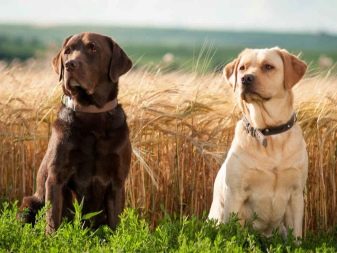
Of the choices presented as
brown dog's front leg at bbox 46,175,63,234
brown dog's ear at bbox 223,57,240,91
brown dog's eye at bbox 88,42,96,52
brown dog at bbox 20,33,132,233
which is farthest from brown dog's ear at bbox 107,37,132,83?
brown dog's front leg at bbox 46,175,63,234

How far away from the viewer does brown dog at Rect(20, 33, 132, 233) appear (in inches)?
206

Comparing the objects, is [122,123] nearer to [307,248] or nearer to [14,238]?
[14,238]

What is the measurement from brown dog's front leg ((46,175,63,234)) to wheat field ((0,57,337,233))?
93cm

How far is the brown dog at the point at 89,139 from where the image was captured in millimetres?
5230

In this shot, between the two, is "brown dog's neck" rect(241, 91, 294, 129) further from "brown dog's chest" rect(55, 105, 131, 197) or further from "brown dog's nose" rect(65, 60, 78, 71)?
"brown dog's nose" rect(65, 60, 78, 71)

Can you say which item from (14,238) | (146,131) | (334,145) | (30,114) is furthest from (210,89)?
(14,238)

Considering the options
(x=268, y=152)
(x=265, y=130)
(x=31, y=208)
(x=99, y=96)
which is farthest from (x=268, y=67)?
(x=31, y=208)

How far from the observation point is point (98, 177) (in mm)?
5254

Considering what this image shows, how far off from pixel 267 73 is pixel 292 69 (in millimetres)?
178

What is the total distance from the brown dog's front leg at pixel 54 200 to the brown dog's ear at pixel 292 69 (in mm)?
1667

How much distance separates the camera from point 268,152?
534cm

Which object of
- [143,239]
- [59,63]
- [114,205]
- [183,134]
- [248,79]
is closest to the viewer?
[143,239]

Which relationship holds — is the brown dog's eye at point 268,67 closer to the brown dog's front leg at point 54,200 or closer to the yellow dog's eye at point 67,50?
the yellow dog's eye at point 67,50

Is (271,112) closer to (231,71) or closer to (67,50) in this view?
(231,71)
